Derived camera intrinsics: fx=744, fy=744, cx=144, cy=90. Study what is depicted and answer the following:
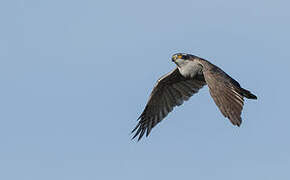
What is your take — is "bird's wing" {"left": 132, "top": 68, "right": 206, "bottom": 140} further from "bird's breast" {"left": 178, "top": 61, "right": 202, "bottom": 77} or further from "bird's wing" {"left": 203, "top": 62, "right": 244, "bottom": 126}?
"bird's wing" {"left": 203, "top": 62, "right": 244, "bottom": 126}

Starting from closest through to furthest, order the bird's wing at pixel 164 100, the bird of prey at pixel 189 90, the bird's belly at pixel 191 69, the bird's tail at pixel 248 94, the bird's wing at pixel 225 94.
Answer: the bird's wing at pixel 225 94
the bird of prey at pixel 189 90
the bird's tail at pixel 248 94
the bird's belly at pixel 191 69
the bird's wing at pixel 164 100

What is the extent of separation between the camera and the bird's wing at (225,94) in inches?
632

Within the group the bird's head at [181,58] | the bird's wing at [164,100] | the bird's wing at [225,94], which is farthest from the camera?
the bird's wing at [164,100]

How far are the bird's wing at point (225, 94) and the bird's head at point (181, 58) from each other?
1.31 meters

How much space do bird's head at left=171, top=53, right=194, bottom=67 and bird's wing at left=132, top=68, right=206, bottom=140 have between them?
1.82m

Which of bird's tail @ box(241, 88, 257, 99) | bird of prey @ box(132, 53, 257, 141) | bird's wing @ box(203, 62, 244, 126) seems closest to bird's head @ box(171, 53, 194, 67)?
bird of prey @ box(132, 53, 257, 141)

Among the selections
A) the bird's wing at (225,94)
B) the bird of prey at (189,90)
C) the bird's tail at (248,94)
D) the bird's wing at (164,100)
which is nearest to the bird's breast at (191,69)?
the bird of prey at (189,90)

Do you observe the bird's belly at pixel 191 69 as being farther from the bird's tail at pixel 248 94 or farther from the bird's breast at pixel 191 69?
the bird's tail at pixel 248 94

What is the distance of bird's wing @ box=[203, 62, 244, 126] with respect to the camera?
1605cm

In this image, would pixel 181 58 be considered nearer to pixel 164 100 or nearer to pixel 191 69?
pixel 191 69

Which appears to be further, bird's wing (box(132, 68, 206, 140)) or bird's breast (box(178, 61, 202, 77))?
bird's wing (box(132, 68, 206, 140))

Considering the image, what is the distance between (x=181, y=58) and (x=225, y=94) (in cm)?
320

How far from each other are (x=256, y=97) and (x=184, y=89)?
3.32m

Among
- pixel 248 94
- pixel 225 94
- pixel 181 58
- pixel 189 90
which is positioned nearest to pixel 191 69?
pixel 181 58
